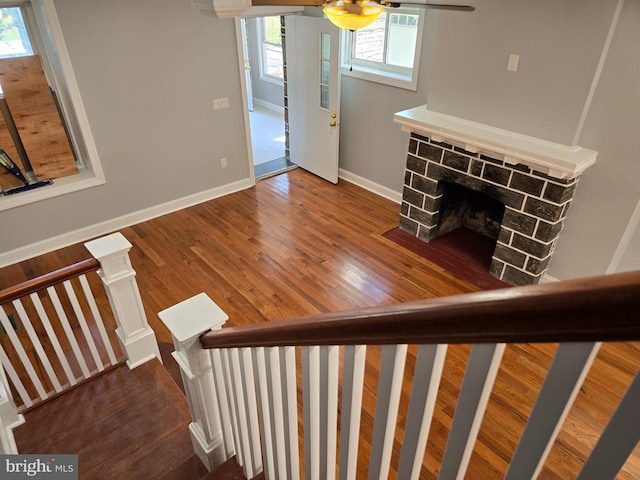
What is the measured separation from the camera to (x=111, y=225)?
424cm

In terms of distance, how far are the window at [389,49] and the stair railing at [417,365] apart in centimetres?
345

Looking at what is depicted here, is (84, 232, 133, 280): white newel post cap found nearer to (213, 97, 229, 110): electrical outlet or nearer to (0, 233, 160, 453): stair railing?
(0, 233, 160, 453): stair railing

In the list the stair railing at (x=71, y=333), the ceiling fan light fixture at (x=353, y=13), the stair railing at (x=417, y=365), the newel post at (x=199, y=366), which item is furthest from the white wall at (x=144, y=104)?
the stair railing at (x=417, y=365)

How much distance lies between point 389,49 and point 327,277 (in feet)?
8.15

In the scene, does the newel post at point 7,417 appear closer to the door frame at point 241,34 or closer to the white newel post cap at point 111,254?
the white newel post cap at point 111,254

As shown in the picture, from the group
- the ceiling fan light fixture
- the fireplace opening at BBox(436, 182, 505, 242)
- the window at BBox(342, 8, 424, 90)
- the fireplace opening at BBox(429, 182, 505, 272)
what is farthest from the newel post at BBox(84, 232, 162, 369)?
the window at BBox(342, 8, 424, 90)

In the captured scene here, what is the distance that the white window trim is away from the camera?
3294 mm

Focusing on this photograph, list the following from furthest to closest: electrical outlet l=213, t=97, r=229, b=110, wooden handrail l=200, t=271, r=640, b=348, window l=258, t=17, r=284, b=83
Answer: window l=258, t=17, r=284, b=83
electrical outlet l=213, t=97, r=229, b=110
wooden handrail l=200, t=271, r=640, b=348

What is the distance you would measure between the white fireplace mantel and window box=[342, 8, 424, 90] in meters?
0.63

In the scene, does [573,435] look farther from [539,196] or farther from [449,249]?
[449,249]

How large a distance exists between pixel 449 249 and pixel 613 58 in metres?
1.96

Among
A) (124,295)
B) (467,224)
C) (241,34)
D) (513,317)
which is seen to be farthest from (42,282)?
(467,224)

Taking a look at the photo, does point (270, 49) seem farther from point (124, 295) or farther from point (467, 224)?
point (124, 295)

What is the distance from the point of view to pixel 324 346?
0.89 m
